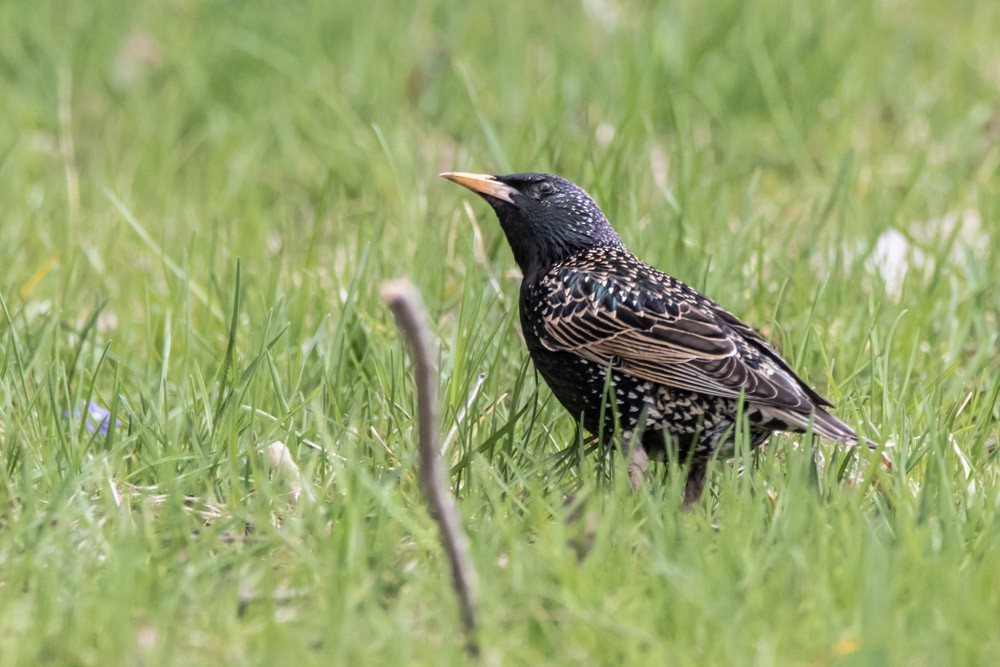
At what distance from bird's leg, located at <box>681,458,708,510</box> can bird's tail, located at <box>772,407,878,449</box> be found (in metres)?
0.28

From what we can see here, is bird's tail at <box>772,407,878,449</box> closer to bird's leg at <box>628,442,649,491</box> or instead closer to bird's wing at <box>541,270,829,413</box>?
bird's wing at <box>541,270,829,413</box>

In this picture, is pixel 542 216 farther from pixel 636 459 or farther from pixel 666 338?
pixel 636 459

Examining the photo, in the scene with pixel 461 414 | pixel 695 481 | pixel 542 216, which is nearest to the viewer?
pixel 695 481

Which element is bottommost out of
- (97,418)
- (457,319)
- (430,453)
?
(97,418)

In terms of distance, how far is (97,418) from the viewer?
13.3ft

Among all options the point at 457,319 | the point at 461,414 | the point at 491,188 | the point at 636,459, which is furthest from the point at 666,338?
the point at 491,188

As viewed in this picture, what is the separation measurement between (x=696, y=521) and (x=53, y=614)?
1.44m

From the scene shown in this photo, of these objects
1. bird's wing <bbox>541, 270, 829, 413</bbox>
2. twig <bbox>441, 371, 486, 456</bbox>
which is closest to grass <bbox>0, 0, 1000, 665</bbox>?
twig <bbox>441, 371, 486, 456</bbox>

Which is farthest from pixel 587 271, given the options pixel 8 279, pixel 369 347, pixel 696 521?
pixel 8 279

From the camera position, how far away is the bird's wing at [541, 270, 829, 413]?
3.92 metres

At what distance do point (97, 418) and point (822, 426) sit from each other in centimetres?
199

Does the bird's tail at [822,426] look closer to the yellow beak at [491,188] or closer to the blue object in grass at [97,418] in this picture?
the yellow beak at [491,188]

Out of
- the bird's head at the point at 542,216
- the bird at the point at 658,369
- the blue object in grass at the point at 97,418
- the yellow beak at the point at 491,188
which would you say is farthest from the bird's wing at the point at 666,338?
the blue object in grass at the point at 97,418

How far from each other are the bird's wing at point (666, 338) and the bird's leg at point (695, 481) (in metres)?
0.23
